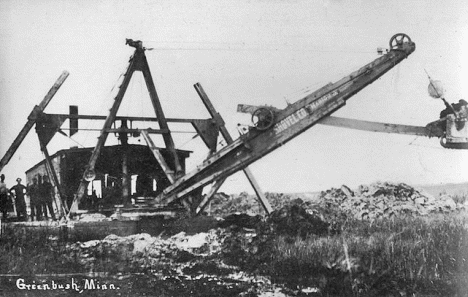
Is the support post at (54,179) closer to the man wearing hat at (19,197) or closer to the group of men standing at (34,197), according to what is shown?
the group of men standing at (34,197)

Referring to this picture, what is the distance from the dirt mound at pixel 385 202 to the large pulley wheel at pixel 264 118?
365 centimetres

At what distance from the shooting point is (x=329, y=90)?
6914 mm

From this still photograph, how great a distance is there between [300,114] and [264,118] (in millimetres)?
574

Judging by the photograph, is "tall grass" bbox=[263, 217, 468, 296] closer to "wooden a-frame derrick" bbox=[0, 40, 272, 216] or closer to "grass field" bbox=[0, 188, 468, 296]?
"grass field" bbox=[0, 188, 468, 296]

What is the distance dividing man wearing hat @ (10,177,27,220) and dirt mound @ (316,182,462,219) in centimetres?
705

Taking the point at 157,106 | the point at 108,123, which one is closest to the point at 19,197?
the point at 108,123

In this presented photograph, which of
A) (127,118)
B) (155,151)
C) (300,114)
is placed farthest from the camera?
(127,118)

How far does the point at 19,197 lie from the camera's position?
952 centimetres

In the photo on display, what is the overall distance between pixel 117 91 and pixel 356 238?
195 inches

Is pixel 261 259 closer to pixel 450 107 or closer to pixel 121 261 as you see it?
pixel 121 261

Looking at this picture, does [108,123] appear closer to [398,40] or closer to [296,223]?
[296,223]

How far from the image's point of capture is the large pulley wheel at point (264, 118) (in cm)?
703

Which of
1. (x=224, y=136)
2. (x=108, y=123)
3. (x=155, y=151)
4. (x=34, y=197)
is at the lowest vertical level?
(x=34, y=197)

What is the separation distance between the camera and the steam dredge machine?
691 cm
